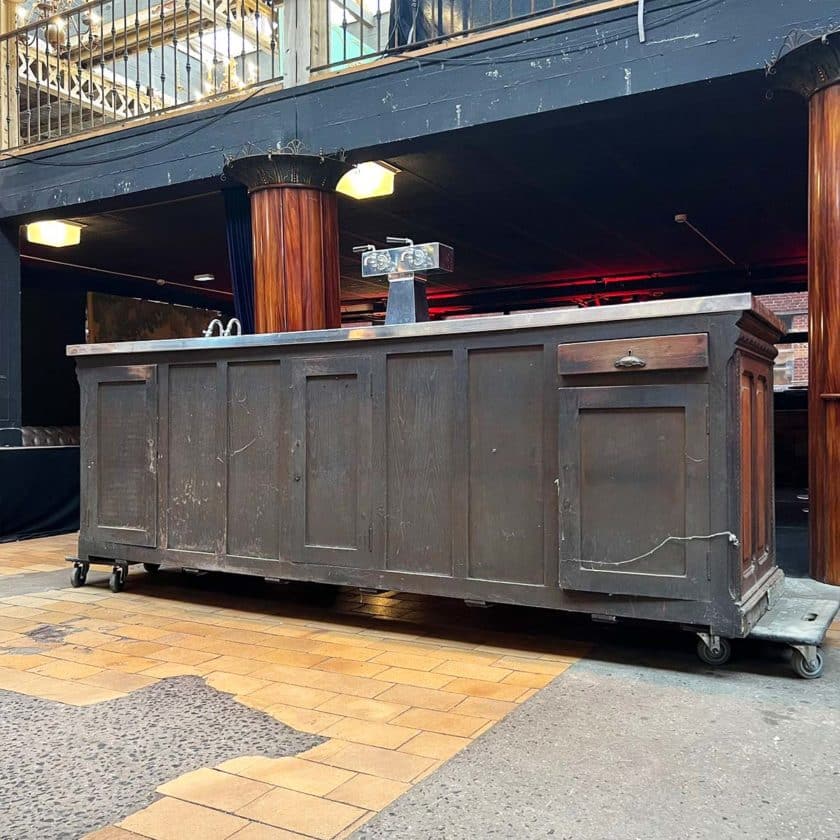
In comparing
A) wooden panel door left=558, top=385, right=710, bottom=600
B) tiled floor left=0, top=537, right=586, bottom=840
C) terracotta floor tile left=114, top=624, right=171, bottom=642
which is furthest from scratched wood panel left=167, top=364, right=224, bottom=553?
wooden panel door left=558, top=385, right=710, bottom=600

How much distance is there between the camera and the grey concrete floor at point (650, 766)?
212 centimetres

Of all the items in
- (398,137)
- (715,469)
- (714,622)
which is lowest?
(714,622)

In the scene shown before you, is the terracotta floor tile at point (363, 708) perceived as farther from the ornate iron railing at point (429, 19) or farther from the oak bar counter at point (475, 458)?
the ornate iron railing at point (429, 19)

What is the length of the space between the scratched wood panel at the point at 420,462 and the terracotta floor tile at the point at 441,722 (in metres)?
1.04

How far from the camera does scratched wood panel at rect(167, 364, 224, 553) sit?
4.76 metres

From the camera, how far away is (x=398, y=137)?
619cm

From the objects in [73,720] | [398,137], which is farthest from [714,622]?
[398,137]

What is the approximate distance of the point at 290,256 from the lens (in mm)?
6574

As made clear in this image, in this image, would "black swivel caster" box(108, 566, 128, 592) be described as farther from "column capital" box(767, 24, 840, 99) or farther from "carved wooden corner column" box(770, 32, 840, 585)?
"column capital" box(767, 24, 840, 99)

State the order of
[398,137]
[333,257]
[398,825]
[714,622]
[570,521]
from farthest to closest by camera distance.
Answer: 1. [333,257]
2. [398,137]
3. [570,521]
4. [714,622]
5. [398,825]

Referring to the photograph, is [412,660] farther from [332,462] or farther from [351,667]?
[332,462]

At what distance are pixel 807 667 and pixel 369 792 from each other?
203 centimetres

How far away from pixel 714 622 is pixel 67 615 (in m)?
3.65

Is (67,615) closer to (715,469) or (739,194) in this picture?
(715,469)
